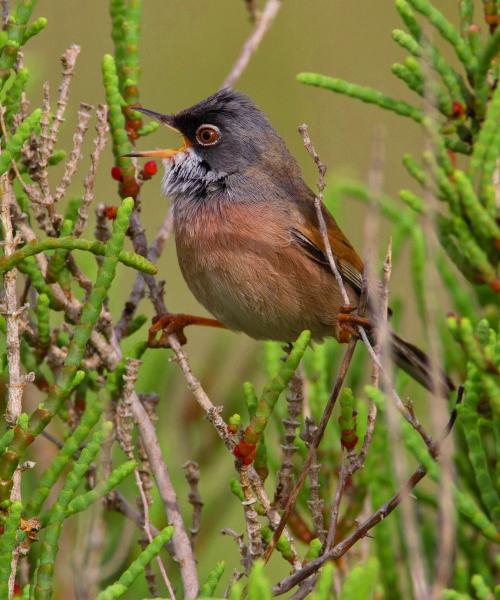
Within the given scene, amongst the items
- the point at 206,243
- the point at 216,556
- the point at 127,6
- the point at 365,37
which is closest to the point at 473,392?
the point at 206,243

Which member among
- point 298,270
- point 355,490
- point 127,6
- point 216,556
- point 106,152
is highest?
point 127,6

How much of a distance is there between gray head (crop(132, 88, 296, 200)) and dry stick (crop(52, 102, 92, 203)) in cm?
105

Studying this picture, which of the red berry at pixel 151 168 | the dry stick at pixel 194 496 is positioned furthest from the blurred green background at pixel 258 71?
the dry stick at pixel 194 496

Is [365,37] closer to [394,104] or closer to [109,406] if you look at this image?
[394,104]

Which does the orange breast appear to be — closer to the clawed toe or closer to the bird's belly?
the bird's belly

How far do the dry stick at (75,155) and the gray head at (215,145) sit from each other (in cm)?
105

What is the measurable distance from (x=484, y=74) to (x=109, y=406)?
5.58 ft

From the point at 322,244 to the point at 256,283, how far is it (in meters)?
0.35

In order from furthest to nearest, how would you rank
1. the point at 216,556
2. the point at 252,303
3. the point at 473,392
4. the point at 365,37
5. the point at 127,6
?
the point at 365,37
the point at 216,556
the point at 252,303
the point at 127,6
the point at 473,392

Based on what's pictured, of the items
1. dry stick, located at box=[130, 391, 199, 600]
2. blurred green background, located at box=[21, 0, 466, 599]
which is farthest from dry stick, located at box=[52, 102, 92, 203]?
blurred green background, located at box=[21, 0, 466, 599]

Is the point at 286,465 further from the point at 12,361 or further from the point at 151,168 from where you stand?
the point at 151,168

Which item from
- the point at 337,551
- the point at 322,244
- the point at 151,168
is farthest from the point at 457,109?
the point at 337,551

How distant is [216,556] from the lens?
5.10 meters

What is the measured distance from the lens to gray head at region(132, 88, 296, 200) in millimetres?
4215
